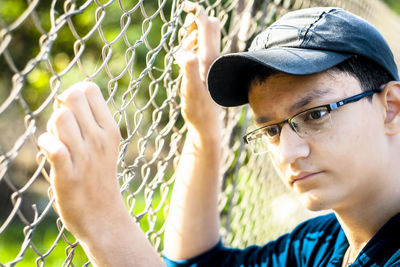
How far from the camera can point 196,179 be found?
2.04m

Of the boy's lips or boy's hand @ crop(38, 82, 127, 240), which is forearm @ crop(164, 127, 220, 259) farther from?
boy's hand @ crop(38, 82, 127, 240)

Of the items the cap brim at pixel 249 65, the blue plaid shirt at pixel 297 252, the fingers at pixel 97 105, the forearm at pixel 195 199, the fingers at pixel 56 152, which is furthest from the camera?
the forearm at pixel 195 199

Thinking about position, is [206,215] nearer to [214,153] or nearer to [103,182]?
[214,153]

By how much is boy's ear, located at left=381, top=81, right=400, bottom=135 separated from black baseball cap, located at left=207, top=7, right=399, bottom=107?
0.22 feet

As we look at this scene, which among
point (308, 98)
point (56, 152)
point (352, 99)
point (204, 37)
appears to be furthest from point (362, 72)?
point (56, 152)

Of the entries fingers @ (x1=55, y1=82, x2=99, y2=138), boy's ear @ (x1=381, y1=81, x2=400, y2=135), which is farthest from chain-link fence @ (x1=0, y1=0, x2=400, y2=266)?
boy's ear @ (x1=381, y1=81, x2=400, y2=135)

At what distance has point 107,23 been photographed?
18.8ft

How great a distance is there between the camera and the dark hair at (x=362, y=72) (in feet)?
5.24

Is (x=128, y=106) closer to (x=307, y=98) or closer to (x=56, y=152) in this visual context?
(x=307, y=98)

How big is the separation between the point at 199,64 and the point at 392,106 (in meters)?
0.70

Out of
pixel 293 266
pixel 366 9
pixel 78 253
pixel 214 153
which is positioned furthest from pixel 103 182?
pixel 366 9

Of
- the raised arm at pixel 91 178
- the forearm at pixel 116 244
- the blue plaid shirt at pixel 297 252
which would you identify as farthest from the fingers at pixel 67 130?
the blue plaid shirt at pixel 297 252

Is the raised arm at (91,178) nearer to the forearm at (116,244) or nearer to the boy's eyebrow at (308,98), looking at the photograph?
the forearm at (116,244)

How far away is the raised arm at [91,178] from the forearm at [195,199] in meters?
0.68
